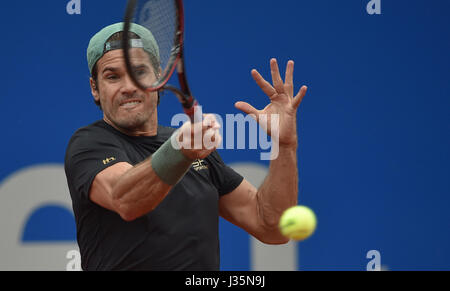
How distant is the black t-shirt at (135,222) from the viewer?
77.4 inches

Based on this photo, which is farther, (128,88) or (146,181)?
(128,88)

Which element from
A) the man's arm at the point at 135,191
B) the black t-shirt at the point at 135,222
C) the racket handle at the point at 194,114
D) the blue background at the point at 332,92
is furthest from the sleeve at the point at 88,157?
the blue background at the point at 332,92

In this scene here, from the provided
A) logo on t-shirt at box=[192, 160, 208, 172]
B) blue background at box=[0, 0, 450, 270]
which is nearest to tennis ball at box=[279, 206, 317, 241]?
logo on t-shirt at box=[192, 160, 208, 172]

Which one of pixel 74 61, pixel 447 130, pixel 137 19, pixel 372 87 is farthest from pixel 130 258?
pixel 447 130

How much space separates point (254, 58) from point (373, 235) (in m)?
1.16

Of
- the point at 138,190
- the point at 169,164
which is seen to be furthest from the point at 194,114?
the point at 138,190

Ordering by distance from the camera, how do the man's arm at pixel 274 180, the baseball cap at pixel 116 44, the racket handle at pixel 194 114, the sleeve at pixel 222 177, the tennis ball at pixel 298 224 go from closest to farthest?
the racket handle at pixel 194 114 → the tennis ball at pixel 298 224 → the baseball cap at pixel 116 44 → the man's arm at pixel 274 180 → the sleeve at pixel 222 177

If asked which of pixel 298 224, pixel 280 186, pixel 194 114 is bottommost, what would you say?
pixel 298 224

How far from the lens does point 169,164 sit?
5.74 ft

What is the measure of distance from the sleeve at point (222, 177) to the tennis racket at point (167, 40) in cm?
42

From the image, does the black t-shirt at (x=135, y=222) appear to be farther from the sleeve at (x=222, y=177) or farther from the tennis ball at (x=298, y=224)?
the tennis ball at (x=298, y=224)

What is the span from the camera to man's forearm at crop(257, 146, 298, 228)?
7.34 feet

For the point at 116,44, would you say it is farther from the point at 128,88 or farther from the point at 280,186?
the point at 280,186

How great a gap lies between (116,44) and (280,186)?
80cm
